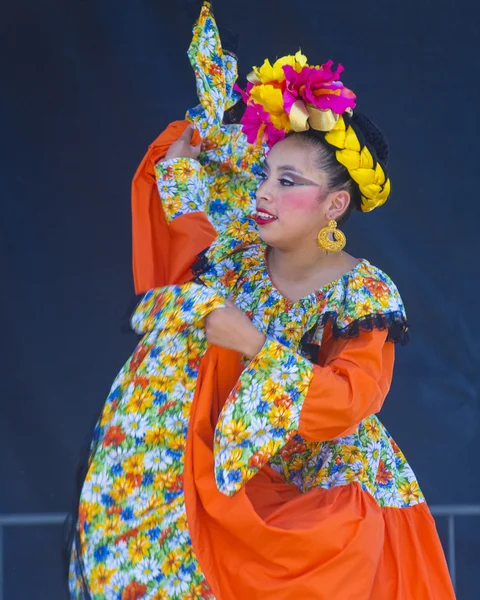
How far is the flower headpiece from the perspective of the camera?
2086 millimetres

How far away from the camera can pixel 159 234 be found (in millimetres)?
2350

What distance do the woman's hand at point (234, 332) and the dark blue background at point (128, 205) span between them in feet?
3.67

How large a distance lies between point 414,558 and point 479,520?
3.99 ft

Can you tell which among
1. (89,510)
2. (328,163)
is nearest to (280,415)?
(89,510)

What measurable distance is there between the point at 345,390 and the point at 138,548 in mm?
511

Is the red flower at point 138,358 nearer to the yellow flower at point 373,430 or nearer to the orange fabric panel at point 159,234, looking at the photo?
the orange fabric panel at point 159,234

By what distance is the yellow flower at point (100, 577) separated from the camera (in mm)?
2018

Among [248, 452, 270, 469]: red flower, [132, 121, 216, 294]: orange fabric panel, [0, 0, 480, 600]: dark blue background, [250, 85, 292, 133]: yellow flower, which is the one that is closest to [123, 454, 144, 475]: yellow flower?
[248, 452, 270, 469]: red flower

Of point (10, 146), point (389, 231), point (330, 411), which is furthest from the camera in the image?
point (389, 231)

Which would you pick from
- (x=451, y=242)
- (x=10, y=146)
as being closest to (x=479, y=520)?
(x=451, y=242)

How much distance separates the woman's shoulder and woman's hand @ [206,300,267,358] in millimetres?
174

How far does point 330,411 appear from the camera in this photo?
1.95 metres

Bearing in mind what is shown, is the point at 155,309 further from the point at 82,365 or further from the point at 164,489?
the point at 82,365

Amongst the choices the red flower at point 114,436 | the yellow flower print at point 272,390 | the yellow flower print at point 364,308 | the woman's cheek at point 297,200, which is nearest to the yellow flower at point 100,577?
the red flower at point 114,436
